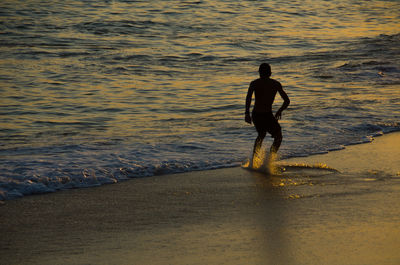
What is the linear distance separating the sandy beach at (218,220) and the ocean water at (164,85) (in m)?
0.98

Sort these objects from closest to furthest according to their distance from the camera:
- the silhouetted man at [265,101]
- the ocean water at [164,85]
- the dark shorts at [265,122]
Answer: the silhouetted man at [265,101]
the dark shorts at [265,122]
the ocean water at [164,85]

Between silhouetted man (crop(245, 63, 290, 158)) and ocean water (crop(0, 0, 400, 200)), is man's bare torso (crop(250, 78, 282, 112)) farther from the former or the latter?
ocean water (crop(0, 0, 400, 200))

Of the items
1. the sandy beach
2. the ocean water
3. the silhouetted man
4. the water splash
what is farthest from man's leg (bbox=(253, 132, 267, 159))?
the ocean water

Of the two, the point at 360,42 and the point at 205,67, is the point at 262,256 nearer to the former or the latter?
the point at 205,67

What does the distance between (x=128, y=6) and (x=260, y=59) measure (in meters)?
15.5

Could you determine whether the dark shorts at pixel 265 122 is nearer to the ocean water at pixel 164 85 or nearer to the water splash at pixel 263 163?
the water splash at pixel 263 163

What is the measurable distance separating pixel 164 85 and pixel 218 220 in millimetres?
11384

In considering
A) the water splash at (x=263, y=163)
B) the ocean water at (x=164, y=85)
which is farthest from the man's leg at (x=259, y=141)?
the ocean water at (x=164, y=85)

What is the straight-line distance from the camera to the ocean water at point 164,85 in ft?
31.8

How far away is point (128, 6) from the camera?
3641 cm

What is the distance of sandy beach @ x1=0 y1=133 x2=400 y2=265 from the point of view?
17.0 ft

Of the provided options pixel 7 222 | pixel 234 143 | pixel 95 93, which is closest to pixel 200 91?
pixel 95 93

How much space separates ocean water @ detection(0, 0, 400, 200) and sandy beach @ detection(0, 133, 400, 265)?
0.98 m

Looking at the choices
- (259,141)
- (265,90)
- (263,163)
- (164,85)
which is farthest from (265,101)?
(164,85)
